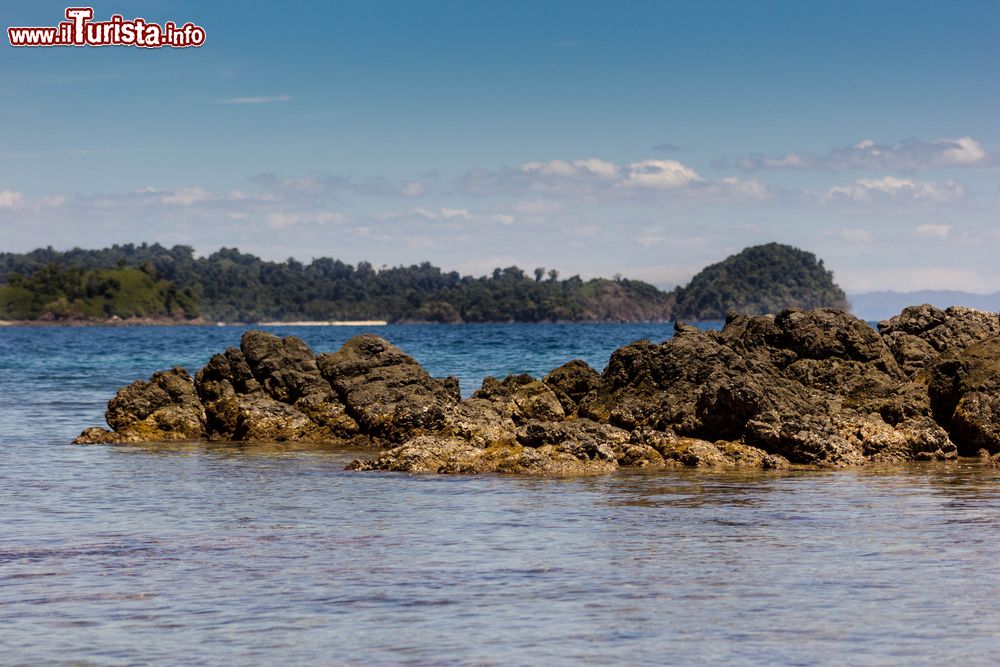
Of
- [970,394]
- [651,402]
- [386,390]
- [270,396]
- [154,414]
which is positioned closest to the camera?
[970,394]

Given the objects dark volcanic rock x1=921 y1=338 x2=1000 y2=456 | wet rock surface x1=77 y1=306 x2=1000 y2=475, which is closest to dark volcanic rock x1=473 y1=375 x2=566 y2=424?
wet rock surface x1=77 y1=306 x2=1000 y2=475

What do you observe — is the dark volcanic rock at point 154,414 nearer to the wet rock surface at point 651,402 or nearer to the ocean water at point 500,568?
the wet rock surface at point 651,402

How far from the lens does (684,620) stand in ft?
37.8

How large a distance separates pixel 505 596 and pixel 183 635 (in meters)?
3.22

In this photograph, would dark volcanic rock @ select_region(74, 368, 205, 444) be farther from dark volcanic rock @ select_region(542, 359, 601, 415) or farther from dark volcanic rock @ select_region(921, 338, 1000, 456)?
dark volcanic rock @ select_region(921, 338, 1000, 456)

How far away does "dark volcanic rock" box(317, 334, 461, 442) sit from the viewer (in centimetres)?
2905

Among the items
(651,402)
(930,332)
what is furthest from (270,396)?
(930,332)

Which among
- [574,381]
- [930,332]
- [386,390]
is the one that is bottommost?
[386,390]

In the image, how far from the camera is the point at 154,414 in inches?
1264

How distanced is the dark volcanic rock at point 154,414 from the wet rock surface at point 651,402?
0.13ft

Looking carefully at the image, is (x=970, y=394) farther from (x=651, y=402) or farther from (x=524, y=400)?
(x=524, y=400)

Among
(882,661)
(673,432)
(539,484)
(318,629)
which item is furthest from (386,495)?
(882,661)

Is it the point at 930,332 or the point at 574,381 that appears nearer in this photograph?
the point at 930,332

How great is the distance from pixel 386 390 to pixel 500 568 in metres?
17.0
